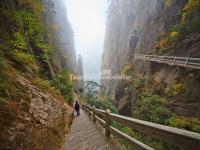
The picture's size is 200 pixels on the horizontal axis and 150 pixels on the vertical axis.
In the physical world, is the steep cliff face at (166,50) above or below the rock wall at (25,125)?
above

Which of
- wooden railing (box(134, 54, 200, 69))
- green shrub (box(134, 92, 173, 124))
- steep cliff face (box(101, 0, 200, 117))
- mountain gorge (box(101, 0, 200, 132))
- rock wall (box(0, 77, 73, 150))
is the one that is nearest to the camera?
rock wall (box(0, 77, 73, 150))

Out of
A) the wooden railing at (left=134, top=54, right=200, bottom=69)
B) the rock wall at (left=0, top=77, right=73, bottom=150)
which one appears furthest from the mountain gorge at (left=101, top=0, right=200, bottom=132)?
the rock wall at (left=0, top=77, right=73, bottom=150)

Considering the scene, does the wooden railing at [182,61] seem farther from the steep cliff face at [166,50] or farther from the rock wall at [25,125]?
the rock wall at [25,125]

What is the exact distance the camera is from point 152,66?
20.4 meters

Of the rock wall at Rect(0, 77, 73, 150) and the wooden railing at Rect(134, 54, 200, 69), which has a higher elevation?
the wooden railing at Rect(134, 54, 200, 69)

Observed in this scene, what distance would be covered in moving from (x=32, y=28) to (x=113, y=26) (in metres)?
48.5

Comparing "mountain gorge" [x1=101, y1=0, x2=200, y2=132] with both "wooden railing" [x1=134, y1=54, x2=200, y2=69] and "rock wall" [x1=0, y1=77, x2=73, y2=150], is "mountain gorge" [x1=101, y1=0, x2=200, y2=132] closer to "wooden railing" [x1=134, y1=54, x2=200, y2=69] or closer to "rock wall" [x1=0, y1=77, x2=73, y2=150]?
"wooden railing" [x1=134, y1=54, x2=200, y2=69]

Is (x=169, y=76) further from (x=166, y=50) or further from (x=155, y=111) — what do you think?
(x=155, y=111)

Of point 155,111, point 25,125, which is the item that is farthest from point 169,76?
point 25,125

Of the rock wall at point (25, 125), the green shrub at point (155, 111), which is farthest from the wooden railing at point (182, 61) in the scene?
the rock wall at point (25, 125)

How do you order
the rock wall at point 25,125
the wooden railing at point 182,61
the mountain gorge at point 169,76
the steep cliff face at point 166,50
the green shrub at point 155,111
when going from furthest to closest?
the steep cliff face at point 166,50 → the wooden railing at point 182,61 → the mountain gorge at point 169,76 → the green shrub at point 155,111 → the rock wall at point 25,125

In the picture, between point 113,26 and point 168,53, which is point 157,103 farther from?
point 113,26

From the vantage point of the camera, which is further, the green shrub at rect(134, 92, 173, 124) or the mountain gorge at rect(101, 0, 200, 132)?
the mountain gorge at rect(101, 0, 200, 132)

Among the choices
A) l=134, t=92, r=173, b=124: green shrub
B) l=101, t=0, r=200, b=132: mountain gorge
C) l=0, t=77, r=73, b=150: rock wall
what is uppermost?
l=101, t=0, r=200, b=132: mountain gorge
